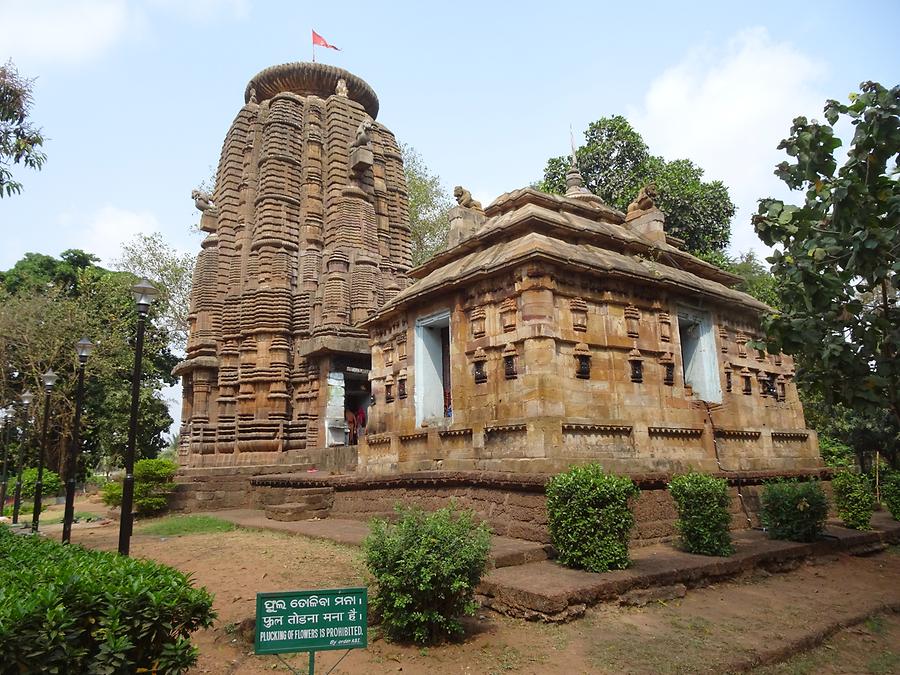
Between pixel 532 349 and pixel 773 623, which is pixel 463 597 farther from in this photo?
pixel 532 349

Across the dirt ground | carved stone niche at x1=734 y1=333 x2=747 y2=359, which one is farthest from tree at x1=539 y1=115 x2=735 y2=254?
the dirt ground

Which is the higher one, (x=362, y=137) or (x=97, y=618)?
(x=362, y=137)

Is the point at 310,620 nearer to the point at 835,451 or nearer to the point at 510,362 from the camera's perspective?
the point at 510,362

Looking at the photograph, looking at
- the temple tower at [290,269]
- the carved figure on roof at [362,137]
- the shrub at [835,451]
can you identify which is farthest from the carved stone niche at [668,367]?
the carved figure on roof at [362,137]

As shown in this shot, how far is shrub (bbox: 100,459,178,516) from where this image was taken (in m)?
16.5

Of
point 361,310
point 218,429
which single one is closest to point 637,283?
point 361,310

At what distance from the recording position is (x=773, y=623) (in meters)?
6.82

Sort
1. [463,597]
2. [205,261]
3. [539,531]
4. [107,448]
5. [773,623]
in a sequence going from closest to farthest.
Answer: [463,597] → [773,623] → [539,531] → [205,261] → [107,448]

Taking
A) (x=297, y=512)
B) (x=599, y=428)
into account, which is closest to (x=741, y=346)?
(x=599, y=428)

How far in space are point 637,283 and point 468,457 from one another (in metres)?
4.66

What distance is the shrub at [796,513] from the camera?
400 inches

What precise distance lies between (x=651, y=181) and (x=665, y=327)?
15368mm

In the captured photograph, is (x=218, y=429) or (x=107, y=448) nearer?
(x=218, y=429)

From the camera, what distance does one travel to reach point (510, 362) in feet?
34.0
